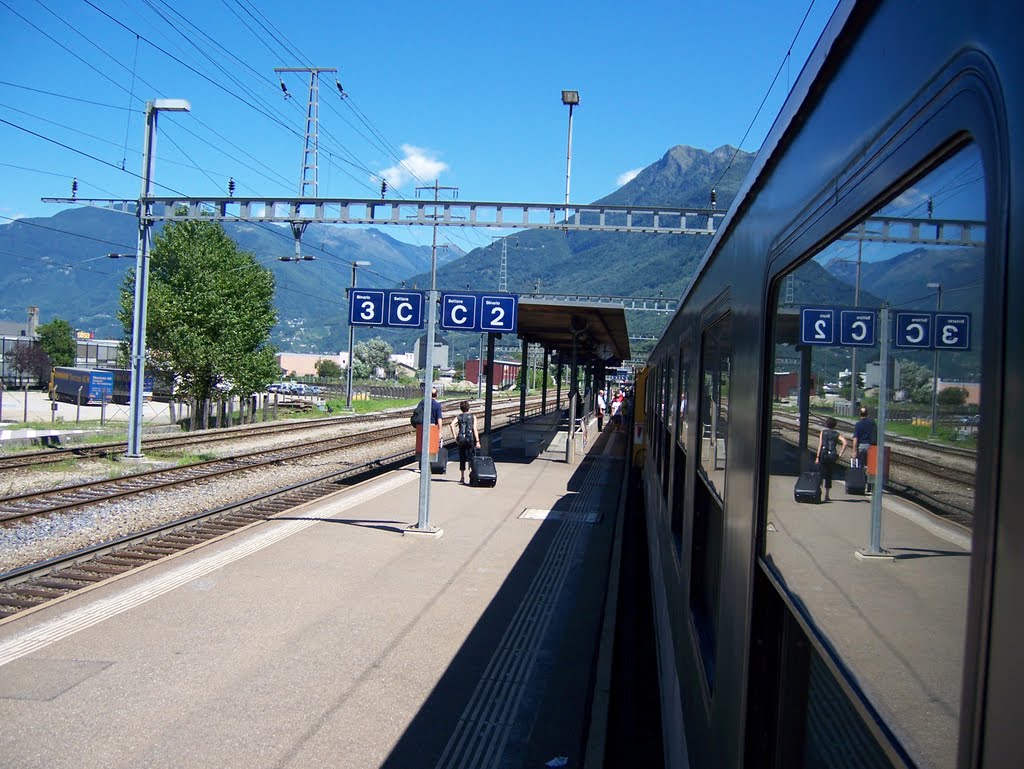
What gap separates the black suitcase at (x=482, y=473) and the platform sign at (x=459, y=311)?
4.98m

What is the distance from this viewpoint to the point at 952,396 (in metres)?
1.18

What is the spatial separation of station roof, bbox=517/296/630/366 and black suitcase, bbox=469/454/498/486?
3.45 metres

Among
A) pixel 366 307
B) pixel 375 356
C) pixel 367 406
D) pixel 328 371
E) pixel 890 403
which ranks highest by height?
pixel 375 356

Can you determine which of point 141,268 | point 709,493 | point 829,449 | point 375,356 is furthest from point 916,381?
point 375,356

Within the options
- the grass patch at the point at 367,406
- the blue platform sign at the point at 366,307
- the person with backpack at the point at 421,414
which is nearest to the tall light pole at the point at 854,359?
the blue platform sign at the point at 366,307

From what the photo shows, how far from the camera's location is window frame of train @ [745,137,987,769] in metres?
1.07

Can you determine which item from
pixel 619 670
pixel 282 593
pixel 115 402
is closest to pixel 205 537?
pixel 282 593

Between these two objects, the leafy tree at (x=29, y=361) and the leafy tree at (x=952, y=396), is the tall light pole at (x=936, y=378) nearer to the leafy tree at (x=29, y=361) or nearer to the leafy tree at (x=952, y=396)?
the leafy tree at (x=952, y=396)

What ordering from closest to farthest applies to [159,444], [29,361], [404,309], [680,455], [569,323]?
[680,455]
[404,309]
[569,323]
[159,444]
[29,361]

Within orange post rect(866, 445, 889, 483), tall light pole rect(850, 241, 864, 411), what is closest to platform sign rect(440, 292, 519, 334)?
tall light pole rect(850, 241, 864, 411)

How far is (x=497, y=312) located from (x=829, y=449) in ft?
29.2

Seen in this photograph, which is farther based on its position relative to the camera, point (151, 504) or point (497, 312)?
point (151, 504)

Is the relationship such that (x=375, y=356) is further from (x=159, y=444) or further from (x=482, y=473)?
(x=482, y=473)

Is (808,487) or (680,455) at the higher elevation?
(808,487)
